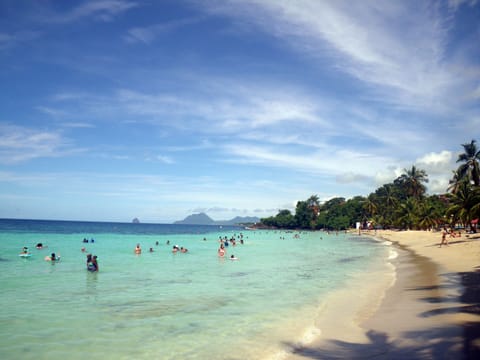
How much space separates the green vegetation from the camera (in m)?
50.6

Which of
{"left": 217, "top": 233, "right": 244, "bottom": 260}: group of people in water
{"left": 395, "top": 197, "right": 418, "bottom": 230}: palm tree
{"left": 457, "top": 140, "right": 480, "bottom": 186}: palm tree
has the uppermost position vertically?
{"left": 457, "top": 140, "right": 480, "bottom": 186}: palm tree

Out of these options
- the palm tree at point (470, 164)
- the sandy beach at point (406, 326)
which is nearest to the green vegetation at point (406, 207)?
the palm tree at point (470, 164)

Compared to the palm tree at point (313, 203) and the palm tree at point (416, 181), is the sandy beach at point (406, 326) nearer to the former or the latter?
the palm tree at point (416, 181)

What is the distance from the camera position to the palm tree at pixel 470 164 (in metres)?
61.2

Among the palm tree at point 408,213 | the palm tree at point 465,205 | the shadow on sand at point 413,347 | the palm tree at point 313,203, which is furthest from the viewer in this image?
the palm tree at point 313,203

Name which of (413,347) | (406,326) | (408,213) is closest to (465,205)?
(406,326)

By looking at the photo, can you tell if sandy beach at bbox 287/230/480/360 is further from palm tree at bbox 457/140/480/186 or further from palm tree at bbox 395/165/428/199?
palm tree at bbox 395/165/428/199

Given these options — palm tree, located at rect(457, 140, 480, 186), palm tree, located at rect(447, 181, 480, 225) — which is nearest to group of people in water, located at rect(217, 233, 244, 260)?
palm tree, located at rect(447, 181, 480, 225)

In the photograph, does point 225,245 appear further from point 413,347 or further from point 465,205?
point 413,347

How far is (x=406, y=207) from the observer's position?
3447 inches

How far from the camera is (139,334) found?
11.0 metres

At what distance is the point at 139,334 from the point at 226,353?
3.19 m

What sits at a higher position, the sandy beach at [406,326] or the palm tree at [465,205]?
the palm tree at [465,205]

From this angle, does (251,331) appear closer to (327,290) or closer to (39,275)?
(327,290)
